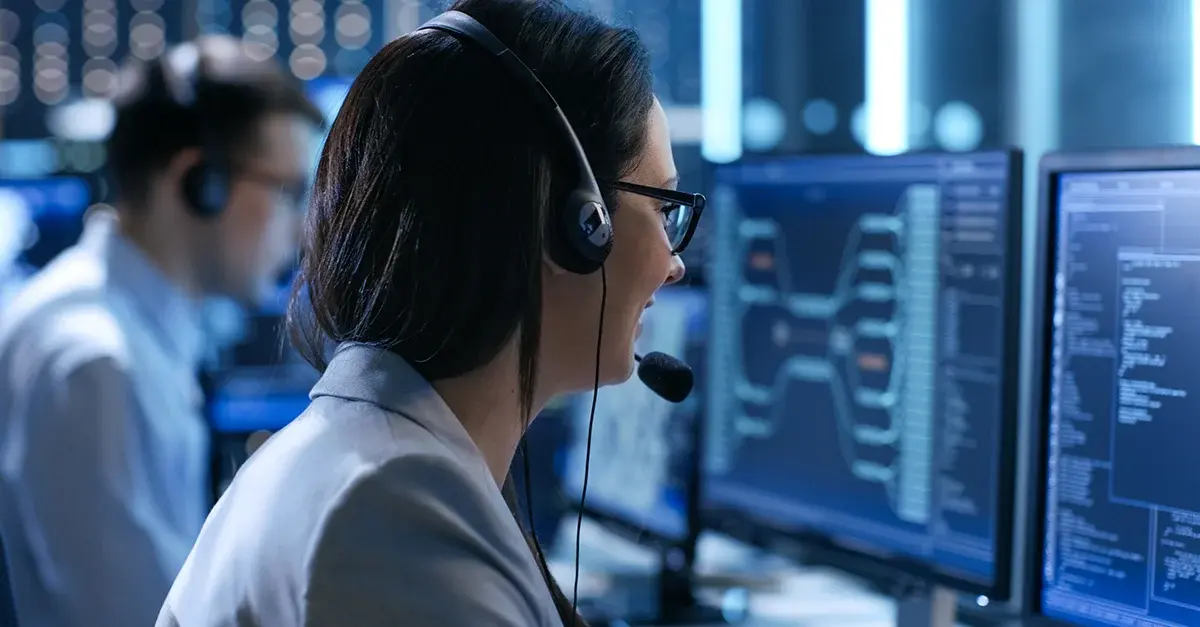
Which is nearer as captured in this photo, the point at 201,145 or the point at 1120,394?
the point at 1120,394

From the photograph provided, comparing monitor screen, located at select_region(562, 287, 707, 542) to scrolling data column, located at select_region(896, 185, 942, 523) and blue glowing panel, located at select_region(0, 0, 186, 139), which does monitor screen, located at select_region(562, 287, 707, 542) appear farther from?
blue glowing panel, located at select_region(0, 0, 186, 139)

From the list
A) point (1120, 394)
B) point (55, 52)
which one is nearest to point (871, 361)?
point (1120, 394)

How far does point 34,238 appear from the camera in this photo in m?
3.39

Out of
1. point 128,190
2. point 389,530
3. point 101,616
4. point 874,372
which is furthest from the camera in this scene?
point 128,190

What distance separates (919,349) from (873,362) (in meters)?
0.07

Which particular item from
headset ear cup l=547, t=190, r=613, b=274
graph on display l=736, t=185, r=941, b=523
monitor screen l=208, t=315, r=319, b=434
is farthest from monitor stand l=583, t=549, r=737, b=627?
monitor screen l=208, t=315, r=319, b=434

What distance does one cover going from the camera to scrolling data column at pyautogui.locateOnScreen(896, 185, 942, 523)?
114cm

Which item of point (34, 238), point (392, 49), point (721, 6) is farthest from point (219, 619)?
point (34, 238)

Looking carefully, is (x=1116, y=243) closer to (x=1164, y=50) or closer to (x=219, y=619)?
(x=1164, y=50)

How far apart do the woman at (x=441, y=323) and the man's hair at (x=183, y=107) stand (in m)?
0.85

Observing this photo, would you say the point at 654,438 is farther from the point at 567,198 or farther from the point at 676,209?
the point at 567,198

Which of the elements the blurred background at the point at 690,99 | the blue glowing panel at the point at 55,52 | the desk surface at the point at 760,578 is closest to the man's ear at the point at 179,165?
the blurred background at the point at 690,99

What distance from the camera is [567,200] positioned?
82 cm

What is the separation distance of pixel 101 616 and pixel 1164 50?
1406 millimetres
